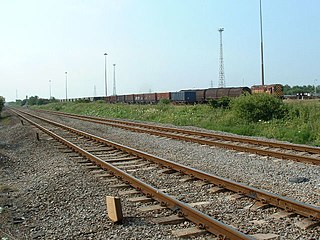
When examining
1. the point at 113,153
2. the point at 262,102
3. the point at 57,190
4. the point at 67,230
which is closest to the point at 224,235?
the point at 67,230

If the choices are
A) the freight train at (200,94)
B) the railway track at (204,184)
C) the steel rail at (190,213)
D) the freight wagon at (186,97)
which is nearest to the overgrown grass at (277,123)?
the railway track at (204,184)

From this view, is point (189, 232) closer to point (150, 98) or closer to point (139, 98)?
point (150, 98)

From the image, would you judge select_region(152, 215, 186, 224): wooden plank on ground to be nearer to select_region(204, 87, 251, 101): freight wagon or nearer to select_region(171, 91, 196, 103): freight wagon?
select_region(204, 87, 251, 101): freight wagon

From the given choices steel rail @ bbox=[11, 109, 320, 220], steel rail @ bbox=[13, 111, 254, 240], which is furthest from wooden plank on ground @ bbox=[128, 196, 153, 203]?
steel rail @ bbox=[11, 109, 320, 220]

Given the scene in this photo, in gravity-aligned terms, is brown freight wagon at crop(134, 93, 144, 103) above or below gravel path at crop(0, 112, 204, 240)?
above

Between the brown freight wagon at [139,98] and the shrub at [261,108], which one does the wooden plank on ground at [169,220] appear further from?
the brown freight wagon at [139,98]

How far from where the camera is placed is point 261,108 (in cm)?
2116

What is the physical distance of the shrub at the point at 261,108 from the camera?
69.3ft

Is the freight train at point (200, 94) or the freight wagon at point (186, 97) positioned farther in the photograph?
the freight wagon at point (186, 97)

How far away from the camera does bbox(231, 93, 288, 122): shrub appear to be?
831 inches

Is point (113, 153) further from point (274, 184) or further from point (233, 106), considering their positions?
point (233, 106)

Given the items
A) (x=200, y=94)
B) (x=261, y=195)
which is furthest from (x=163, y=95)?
(x=261, y=195)

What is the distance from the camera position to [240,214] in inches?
242

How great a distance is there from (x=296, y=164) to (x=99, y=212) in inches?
226
